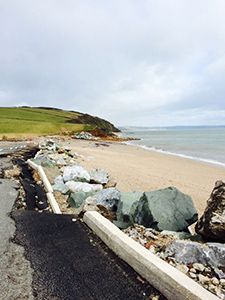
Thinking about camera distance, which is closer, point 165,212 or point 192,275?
point 192,275

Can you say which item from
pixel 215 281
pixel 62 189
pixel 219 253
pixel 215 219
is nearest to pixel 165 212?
pixel 215 219

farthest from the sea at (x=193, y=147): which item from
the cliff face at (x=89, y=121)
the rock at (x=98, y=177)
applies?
the cliff face at (x=89, y=121)

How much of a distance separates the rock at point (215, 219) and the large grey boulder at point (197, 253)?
351mm

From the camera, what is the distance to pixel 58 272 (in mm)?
2549

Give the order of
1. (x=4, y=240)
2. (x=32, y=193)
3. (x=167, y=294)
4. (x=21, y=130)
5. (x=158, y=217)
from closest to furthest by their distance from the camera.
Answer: (x=167, y=294) → (x=4, y=240) → (x=158, y=217) → (x=32, y=193) → (x=21, y=130)

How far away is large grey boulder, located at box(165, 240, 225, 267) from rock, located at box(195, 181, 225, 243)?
35 cm

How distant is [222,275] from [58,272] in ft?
7.32

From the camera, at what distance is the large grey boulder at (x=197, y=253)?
2.53 metres

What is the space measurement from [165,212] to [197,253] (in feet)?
4.28

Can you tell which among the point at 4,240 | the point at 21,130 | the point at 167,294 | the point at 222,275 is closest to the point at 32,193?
the point at 4,240

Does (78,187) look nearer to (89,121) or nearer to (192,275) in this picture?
(192,275)

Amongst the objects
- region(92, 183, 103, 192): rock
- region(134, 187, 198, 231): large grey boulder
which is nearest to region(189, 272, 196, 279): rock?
region(134, 187, 198, 231): large grey boulder

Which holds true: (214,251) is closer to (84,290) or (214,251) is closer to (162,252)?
(162,252)

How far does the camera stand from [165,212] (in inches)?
155
